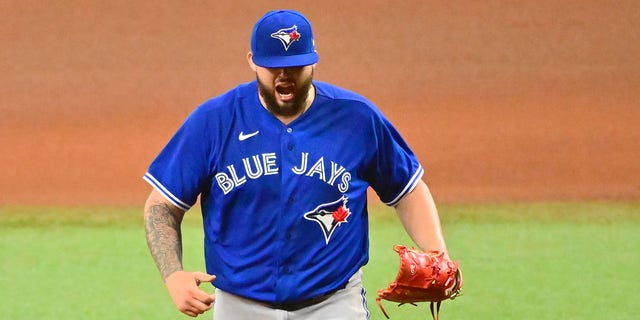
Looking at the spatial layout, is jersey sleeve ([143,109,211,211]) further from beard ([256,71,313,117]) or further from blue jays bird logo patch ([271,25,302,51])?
blue jays bird logo patch ([271,25,302,51])

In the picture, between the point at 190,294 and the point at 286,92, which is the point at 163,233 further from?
the point at 286,92

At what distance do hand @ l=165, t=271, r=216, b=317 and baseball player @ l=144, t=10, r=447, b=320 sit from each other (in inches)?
6.7

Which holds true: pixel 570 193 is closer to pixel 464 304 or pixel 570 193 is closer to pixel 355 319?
pixel 464 304

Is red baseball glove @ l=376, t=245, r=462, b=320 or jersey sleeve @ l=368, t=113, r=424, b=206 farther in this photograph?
jersey sleeve @ l=368, t=113, r=424, b=206

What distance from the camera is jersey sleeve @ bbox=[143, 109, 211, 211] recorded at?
3.97 meters

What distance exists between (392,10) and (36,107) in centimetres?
429

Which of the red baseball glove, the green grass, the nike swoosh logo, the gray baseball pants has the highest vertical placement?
the nike swoosh logo

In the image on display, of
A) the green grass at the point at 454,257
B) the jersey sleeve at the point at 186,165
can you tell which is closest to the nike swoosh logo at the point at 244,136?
the jersey sleeve at the point at 186,165

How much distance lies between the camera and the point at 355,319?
4.11m

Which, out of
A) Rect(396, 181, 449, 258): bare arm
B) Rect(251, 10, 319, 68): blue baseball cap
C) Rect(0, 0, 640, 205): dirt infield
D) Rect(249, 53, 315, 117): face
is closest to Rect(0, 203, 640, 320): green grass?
Rect(0, 0, 640, 205): dirt infield

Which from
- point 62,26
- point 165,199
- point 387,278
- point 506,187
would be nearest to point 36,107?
point 62,26

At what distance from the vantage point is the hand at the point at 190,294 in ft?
11.8

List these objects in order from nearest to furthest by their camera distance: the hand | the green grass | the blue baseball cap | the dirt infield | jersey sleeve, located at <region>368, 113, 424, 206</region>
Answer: the hand
the blue baseball cap
jersey sleeve, located at <region>368, 113, 424, 206</region>
the green grass
the dirt infield

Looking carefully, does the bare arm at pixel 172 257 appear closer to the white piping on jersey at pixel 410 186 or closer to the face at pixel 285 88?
the face at pixel 285 88
